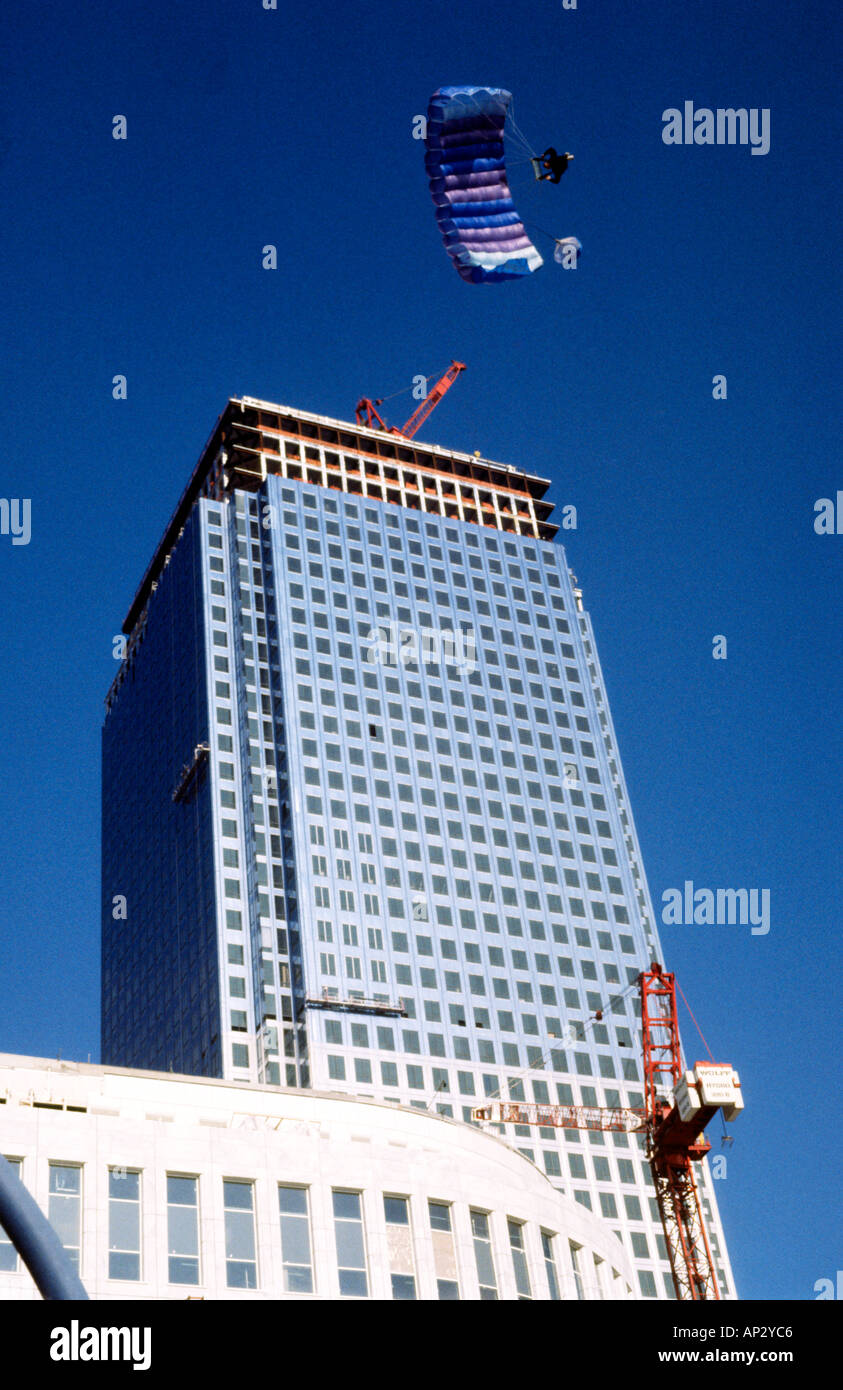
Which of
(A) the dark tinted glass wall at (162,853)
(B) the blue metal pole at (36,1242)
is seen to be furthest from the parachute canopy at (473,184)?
(A) the dark tinted glass wall at (162,853)

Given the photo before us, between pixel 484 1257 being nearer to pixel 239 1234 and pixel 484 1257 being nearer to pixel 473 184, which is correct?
pixel 239 1234

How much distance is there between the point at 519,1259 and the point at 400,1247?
4596mm

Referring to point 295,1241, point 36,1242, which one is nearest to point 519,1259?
point 295,1241

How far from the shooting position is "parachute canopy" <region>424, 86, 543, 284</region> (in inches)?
2766

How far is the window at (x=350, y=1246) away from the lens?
49.0 meters

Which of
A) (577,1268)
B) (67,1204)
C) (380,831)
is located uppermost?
(380,831)

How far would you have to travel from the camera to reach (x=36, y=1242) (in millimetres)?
13117

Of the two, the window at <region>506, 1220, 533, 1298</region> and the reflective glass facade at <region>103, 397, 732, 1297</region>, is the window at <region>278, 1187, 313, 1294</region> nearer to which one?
the window at <region>506, 1220, 533, 1298</region>

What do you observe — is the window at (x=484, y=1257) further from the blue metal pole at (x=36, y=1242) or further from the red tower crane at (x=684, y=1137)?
the blue metal pole at (x=36, y=1242)

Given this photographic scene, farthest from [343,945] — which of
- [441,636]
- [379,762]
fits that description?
[441,636]

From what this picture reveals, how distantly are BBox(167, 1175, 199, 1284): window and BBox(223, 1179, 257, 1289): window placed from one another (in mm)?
934

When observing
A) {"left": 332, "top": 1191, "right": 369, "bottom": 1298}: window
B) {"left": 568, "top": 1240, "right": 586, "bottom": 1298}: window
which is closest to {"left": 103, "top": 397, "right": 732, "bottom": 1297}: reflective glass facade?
{"left": 568, "top": 1240, "right": 586, "bottom": 1298}: window

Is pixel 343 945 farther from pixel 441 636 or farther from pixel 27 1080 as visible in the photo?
pixel 27 1080

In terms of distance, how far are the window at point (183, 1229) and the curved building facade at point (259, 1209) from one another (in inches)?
1.6
